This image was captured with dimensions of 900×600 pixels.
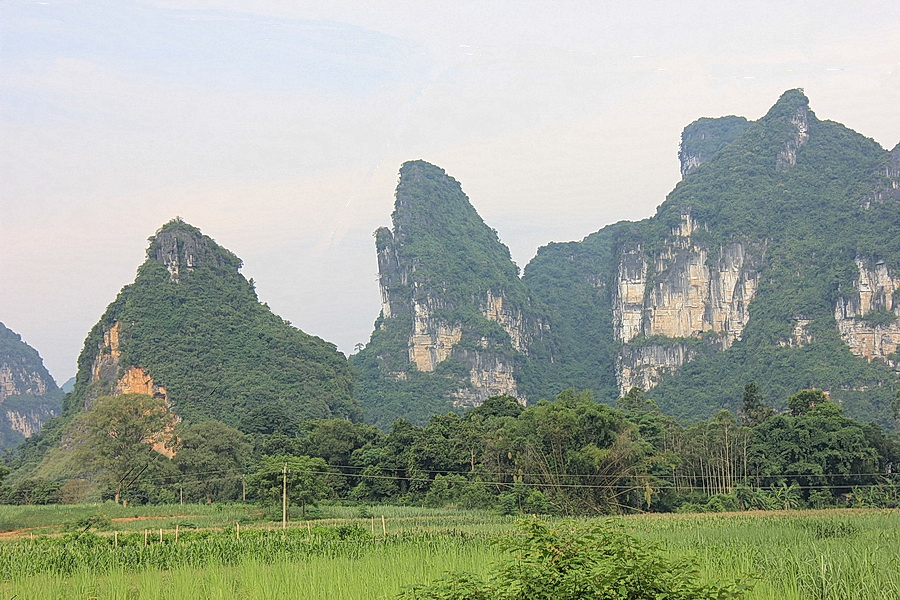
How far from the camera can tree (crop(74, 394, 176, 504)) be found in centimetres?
3691

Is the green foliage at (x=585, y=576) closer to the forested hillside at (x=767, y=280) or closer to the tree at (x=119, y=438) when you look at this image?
the tree at (x=119, y=438)

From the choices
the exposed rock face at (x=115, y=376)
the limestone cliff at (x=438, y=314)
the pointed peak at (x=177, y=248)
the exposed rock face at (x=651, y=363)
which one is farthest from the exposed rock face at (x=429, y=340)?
the exposed rock face at (x=115, y=376)

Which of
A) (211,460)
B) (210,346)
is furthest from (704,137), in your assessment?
(211,460)

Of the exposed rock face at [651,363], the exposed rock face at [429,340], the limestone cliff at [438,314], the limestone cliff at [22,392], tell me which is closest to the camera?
the exposed rock face at [651,363]

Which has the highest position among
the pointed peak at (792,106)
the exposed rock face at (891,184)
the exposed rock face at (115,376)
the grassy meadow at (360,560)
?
the pointed peak at (792,106)

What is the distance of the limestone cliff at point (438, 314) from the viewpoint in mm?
89000

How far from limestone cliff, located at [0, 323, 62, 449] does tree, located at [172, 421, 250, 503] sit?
230ft

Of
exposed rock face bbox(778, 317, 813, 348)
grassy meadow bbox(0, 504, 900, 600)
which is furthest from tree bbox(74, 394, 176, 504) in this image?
exposed rock face bbox(778, 317, 813, 348)

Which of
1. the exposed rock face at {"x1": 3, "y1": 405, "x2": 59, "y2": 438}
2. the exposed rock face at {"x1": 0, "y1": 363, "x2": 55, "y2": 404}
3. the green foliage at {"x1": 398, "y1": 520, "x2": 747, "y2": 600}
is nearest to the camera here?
the green foliage at {"x1": 398, "y1": 520, "x2": 747, "y2": 600}

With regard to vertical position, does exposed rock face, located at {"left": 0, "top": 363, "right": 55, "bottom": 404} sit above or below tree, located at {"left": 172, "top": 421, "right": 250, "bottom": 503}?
above

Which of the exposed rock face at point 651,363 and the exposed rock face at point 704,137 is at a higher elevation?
the exposed rock face at point 704,137

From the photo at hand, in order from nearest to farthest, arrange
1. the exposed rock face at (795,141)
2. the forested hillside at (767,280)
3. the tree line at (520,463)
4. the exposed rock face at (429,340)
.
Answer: the tree line at (520,463) < the forested hillside at (767,280) < the exposed rock face at (429,340) < the exposed rock face at (795,141)

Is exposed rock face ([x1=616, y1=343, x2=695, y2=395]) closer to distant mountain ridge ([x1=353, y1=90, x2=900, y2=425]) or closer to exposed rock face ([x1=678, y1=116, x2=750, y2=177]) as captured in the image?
distant mountain ridge ([x1=353, y1=90, x2=900, y2=425])

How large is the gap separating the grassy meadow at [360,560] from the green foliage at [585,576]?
2.32 ft
